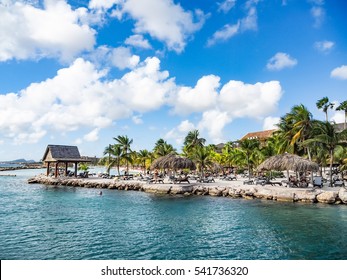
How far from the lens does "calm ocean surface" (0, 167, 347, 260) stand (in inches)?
449

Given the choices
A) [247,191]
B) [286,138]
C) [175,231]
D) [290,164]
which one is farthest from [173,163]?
[175,231]

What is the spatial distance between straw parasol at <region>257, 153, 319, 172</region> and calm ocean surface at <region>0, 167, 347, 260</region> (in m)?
4.54

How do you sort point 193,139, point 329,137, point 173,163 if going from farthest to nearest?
1. point 193,139
2. point 173,163
3. point 329,137

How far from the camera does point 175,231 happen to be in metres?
14.7

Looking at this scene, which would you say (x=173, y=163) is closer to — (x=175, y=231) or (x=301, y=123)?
(x=301, y=123)

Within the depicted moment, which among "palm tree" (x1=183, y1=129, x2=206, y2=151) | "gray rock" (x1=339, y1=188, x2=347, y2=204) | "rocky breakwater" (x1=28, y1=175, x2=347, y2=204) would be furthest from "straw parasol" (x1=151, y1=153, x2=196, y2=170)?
"palm tree" (x1=183, y1=129, x2=206, y2=151)

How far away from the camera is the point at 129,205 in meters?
23.2

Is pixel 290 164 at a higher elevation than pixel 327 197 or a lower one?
higher

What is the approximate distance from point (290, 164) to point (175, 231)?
16007 millimetres

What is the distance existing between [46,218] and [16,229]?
115 inches

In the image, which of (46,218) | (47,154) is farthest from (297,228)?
(47,154)

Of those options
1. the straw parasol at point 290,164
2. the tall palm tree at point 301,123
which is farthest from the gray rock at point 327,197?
the tall palm tree at point 301,123

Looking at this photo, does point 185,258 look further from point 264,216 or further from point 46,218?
point 46,218
